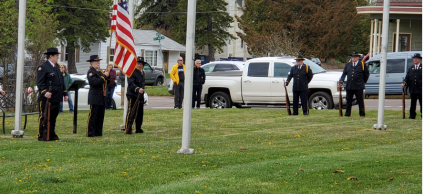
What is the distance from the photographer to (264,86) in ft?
67.2

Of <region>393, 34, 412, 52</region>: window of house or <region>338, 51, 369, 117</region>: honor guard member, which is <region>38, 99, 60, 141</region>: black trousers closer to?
<region>338, 51, 369, 117</region>: honor guard member

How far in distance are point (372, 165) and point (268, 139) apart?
374 centimetres

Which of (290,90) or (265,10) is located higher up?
(265,10)

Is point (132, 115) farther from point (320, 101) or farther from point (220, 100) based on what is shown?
point (220, 100)

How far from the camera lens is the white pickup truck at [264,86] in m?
19.9

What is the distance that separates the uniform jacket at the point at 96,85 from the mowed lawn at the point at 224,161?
0.77 m

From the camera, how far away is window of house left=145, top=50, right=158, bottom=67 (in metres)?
56.0

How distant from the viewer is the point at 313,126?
14.5 meters

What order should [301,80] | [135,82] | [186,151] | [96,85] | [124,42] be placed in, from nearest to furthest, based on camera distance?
[186,151] < [96,85] < [124,42] < [135,82] < [301,80]

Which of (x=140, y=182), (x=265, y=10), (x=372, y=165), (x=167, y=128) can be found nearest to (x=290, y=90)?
(x=167, y=128)

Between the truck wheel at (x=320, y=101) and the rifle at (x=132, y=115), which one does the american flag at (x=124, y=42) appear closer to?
the rifle at (x=132, y=115)

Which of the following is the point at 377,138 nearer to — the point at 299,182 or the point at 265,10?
the point at 299,182

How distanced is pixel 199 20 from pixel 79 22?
11.9 meters

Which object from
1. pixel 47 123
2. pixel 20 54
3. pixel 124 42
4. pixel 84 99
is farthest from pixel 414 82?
pixel 84 99
